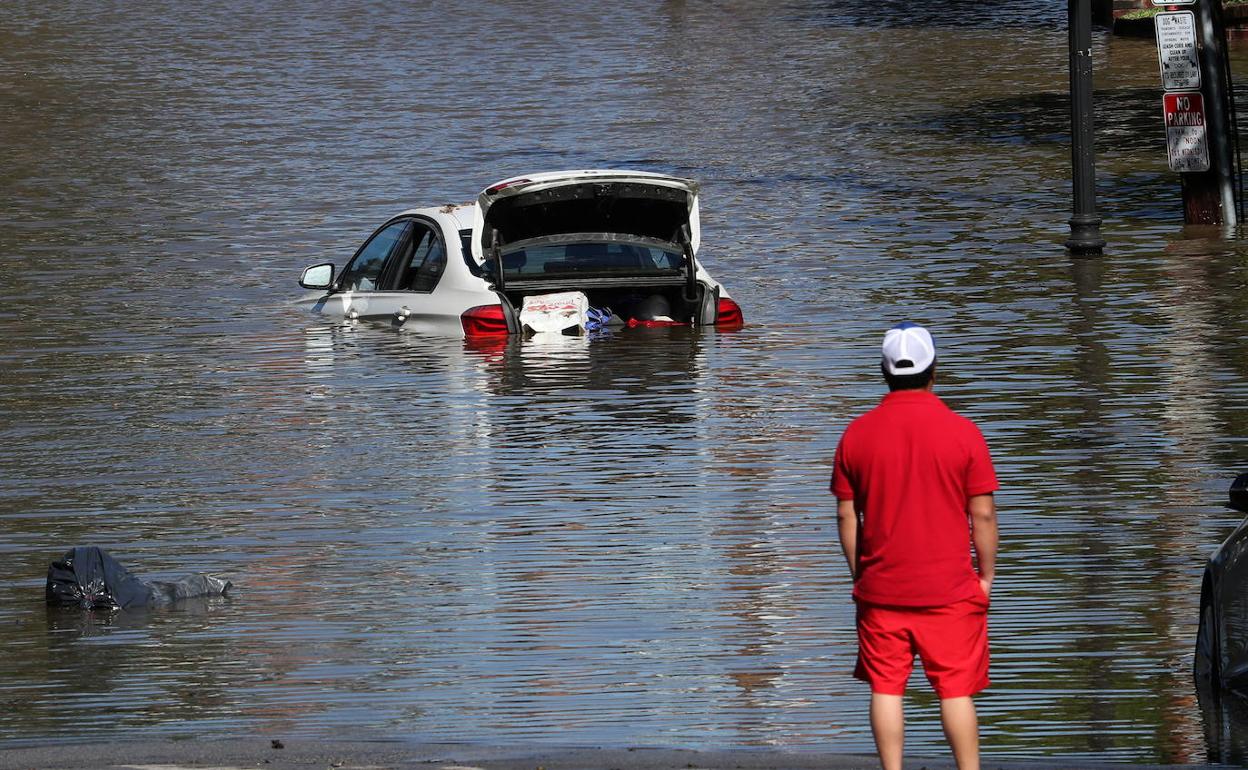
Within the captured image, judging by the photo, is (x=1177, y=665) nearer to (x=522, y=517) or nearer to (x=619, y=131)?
(x=522, y=517)

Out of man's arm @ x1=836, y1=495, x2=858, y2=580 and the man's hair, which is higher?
the man's hair

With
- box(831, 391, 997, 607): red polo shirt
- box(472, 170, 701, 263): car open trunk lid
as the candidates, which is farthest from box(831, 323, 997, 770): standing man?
box(472, 170, 701, 263): car open trunk lid

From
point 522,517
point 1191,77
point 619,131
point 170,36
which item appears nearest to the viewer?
point 522,517

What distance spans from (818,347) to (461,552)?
737 cm

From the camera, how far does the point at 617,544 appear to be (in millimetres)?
10844

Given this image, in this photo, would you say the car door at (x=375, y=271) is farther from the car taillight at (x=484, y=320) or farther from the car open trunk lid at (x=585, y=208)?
the car open trunk lid at (x=585, y=208)

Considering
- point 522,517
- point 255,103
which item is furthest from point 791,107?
point 522,517

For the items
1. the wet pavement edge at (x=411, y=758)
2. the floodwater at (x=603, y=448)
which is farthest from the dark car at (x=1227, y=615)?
the wet pavement edge at (x=411, y=758)

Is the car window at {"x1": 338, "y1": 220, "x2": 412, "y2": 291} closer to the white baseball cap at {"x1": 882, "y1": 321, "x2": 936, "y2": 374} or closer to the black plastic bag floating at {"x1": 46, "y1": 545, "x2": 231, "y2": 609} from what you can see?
the black plastic bag floating at {"x1": 46, "y1": 545, "x2": 231, "y2": 609}

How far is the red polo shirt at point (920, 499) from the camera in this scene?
6617 millimetres

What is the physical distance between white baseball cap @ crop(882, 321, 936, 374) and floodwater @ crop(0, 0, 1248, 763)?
145cm

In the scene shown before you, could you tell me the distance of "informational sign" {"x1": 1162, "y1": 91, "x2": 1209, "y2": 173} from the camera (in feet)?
79.7

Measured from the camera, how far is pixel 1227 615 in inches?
298

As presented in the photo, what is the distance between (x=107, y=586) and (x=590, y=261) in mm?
8660
